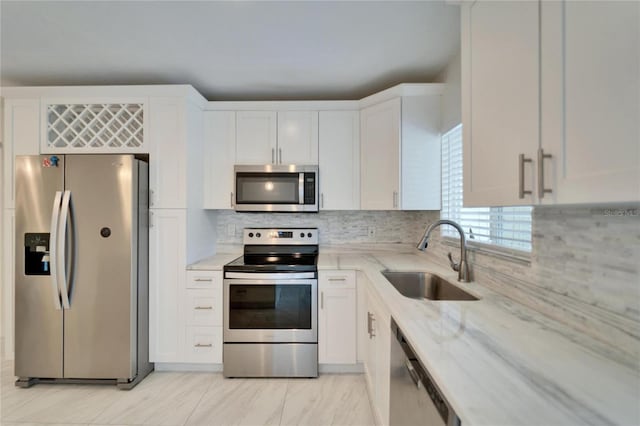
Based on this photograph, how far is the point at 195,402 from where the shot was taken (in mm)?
1973

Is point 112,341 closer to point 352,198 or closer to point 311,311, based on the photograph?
point 311,311

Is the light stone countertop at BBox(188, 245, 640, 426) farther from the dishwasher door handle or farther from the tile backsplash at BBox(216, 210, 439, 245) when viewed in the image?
the tile backsplash at BBox(216, 210, 439, 245)

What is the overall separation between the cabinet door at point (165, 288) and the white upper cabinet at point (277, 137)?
33.5 inches

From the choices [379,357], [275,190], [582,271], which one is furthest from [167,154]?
[582,271]

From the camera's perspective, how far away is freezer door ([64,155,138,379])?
2.10 meters

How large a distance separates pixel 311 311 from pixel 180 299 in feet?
3.45

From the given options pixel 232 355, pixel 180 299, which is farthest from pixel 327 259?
pixel 180 299

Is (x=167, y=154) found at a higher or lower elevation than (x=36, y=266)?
higher

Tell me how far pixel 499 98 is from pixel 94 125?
9.31ft

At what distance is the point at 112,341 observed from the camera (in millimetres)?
2102

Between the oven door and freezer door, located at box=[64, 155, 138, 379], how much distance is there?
737mm

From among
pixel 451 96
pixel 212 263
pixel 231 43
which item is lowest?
pixel 212 263

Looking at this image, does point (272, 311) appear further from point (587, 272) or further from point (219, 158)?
point (587, 272)

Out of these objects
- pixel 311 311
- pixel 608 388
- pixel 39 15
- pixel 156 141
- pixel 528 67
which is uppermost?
pixel 39 15
